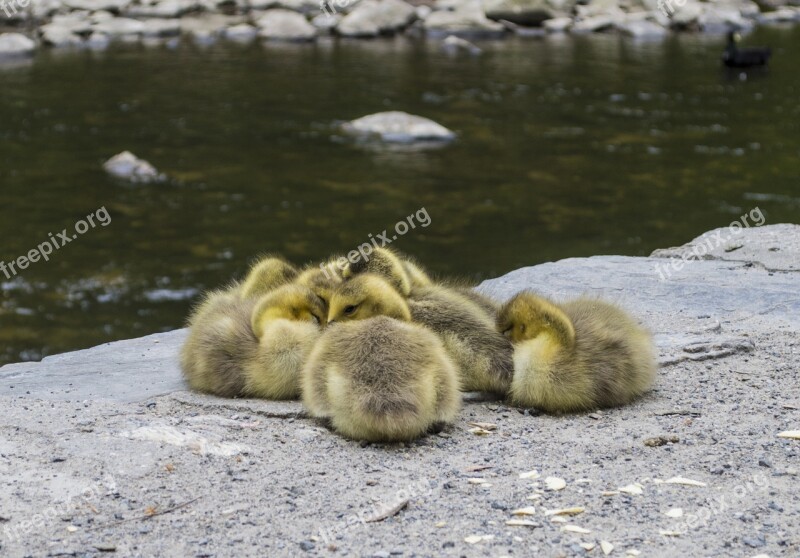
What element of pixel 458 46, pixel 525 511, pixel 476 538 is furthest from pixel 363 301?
pixel 458 46

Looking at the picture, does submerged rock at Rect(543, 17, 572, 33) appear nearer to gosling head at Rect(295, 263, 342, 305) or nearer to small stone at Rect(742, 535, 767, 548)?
gosling head at Rect(295, 263, 342, 305)

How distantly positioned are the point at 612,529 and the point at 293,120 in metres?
15.7

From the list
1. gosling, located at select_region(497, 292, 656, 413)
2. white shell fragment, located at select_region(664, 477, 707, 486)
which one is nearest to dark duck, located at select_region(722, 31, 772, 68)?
gosling, located at select_region(497, 292, 656, 413)

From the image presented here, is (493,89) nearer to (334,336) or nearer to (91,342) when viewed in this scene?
(91,342)

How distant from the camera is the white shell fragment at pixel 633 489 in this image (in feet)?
13.8

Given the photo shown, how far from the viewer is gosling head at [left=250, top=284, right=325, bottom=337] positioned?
5.23 m

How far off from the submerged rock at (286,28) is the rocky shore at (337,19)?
1.0 inches

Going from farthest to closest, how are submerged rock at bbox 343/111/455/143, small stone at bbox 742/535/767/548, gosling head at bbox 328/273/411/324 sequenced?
submerged rock at bbox 343/111/455/143 → gosling head at bbox 328/273/411/324 → small stone at bbox 742/535/767/548

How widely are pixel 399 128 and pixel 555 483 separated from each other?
1436 cm

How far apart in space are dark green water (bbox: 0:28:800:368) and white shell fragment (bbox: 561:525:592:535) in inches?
305

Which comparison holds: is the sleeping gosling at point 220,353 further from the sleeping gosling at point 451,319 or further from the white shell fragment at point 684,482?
the white shell fragment at point 684,482

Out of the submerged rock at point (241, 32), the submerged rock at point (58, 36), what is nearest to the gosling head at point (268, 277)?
the submerged rock at point (58, 36)

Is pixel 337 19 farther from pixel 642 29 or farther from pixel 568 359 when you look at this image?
pixel 568 359

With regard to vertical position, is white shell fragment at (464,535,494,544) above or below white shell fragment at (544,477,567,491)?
above
